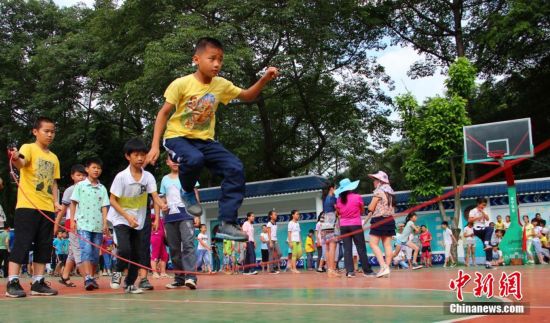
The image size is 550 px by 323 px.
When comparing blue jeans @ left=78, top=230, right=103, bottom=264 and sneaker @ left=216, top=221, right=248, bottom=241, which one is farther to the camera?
blue jeans @ left=78, top=230, right=103, bottom=264

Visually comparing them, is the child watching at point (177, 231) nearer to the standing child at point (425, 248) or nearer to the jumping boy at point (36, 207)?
the jumping boy at point (36, 207)

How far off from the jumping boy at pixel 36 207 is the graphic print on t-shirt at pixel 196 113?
2.25m

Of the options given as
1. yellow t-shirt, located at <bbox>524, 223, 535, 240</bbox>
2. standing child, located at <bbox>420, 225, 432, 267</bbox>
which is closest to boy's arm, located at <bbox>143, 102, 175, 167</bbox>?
yellow t-shirt, located at <bbox>524, 223, 535, 240</bbox>

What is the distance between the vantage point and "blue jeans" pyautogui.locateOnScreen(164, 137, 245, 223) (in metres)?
5.52

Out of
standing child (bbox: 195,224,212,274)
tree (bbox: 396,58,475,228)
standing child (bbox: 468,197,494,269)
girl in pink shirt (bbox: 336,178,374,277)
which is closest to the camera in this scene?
girl in pink shirt (bbox: 336,178,374,277)

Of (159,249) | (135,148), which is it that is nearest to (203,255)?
(159,249)

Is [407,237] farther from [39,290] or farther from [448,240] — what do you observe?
[39,290]

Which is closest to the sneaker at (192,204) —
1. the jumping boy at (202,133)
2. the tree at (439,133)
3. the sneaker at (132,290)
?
the jumping boy at (202,133)

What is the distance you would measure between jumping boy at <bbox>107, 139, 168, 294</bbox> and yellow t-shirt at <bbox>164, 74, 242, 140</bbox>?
1.66 m

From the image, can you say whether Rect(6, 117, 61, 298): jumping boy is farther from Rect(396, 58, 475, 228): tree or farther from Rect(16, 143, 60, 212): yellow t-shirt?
Rect(396, 58, 475, 228): tree

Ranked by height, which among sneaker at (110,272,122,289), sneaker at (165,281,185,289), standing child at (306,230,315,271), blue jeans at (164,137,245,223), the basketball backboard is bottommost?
sneaker at (165,281,185,289)

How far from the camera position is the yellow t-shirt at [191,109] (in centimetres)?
580

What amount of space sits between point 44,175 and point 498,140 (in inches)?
584

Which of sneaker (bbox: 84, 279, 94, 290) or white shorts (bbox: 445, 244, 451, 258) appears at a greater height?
white shorts (bbox: 445, 244, 451, 258)
